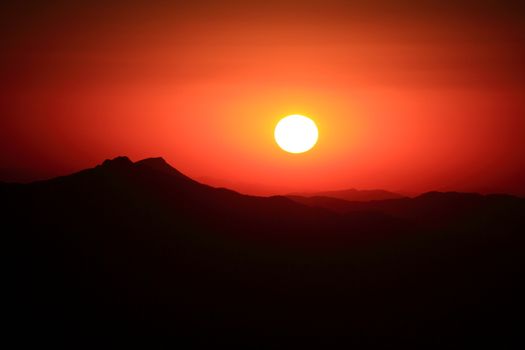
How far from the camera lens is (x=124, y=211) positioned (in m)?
76.2

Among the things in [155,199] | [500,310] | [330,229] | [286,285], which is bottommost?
[500,310]

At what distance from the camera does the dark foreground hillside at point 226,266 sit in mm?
63062

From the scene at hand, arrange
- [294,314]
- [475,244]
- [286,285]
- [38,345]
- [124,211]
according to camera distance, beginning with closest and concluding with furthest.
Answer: [38,345] < [294,314] < [286,285] < [124,211] < [475,244]

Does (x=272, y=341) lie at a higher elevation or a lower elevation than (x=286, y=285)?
lower

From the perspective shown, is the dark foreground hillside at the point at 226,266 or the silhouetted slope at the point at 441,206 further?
the silhouetted slope at the point at 441,206

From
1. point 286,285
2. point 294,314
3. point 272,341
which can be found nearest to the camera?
point 272,341

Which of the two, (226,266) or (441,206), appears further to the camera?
(441,206)

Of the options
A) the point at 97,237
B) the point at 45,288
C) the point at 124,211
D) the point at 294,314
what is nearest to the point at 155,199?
the point at 124,211

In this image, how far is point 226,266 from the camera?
235 feet

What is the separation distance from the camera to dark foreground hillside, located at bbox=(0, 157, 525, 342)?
63.1 meters

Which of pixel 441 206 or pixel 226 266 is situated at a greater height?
pixel 441 206

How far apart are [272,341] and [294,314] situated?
17.8 ft

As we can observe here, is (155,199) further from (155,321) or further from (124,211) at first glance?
(155,321)

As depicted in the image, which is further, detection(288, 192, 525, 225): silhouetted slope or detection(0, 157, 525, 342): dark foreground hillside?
detection(288, 192, 525, 225): silhouetted slope
